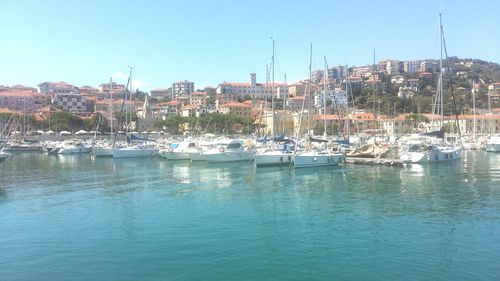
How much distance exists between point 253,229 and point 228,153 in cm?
3496

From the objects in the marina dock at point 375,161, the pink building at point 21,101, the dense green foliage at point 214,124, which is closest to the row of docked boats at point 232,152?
the marina dock at point 375,161

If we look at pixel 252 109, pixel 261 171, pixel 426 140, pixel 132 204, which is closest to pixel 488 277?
pixel 132 204

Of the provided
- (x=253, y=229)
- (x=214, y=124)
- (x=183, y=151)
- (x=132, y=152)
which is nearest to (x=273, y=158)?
(x=183, y=151)

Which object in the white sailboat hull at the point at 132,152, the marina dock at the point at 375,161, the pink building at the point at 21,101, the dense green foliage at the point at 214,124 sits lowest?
the marina dock at the point at 375,161

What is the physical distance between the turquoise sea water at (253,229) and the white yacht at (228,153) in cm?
1777

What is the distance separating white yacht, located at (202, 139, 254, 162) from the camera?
2158 inches

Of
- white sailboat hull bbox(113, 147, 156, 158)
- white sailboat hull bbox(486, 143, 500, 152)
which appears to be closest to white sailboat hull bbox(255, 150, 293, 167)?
white sailboat hull bbox(113, 147, 156, 158)

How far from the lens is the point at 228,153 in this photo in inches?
2165

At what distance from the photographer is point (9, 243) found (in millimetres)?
18281

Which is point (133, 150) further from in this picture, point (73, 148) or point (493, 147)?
point (493, 147)

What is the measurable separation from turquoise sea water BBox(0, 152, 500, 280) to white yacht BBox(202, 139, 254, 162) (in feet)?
58.3

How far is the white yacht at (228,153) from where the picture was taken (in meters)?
54.8

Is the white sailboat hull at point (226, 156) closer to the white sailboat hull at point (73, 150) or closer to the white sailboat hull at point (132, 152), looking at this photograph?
the white sailboat hull at point (132, 152)

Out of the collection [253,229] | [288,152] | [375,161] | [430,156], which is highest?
[288,152]
